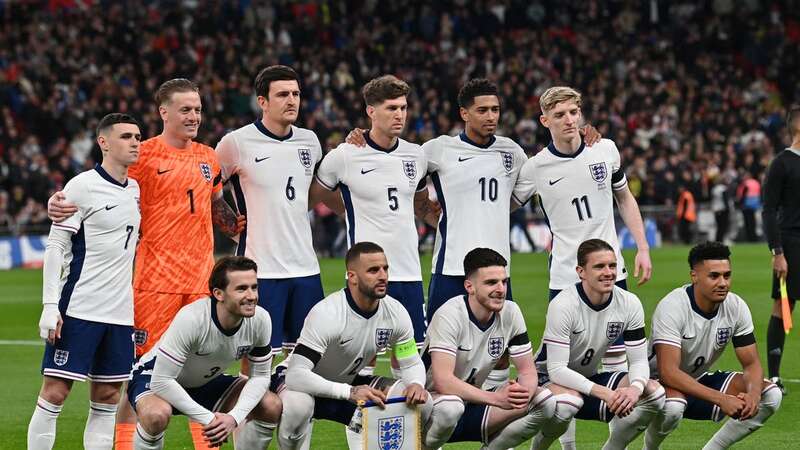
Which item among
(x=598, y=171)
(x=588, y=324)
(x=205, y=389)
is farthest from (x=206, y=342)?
(x=598, y=171)

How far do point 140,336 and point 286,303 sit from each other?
918mm

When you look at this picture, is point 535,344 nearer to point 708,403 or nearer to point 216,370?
point 708,403

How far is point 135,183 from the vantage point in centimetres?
791

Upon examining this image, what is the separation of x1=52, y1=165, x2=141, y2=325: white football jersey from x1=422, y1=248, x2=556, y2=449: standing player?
184 cm

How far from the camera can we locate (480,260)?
7668 millimetres

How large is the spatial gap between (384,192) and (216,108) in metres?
20.5

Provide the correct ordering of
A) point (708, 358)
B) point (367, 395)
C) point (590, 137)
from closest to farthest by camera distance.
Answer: point (367, 395) < point (708, 358) < point (590, 137)

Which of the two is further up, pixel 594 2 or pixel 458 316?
pixel 594 2

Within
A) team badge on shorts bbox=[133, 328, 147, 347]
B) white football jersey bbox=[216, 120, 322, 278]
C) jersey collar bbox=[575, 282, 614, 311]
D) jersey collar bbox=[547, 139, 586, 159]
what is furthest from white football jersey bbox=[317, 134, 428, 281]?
team badge on shorts bbox=[133, 328, 147, 347]

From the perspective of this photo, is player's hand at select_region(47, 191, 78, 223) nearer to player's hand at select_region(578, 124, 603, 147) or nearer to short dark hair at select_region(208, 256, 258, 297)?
short dark hair at select_region(208, 256, 258, 297)

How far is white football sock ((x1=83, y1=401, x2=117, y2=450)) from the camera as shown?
773 centimetres

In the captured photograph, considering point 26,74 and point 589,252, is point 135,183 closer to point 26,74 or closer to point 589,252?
point 589,252

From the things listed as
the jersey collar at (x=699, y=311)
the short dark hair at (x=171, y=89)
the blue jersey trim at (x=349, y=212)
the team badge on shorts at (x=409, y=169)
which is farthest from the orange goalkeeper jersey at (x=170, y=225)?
the jersey collar at (x=699, y=311)

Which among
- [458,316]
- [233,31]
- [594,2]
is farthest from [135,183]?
[594,2]
